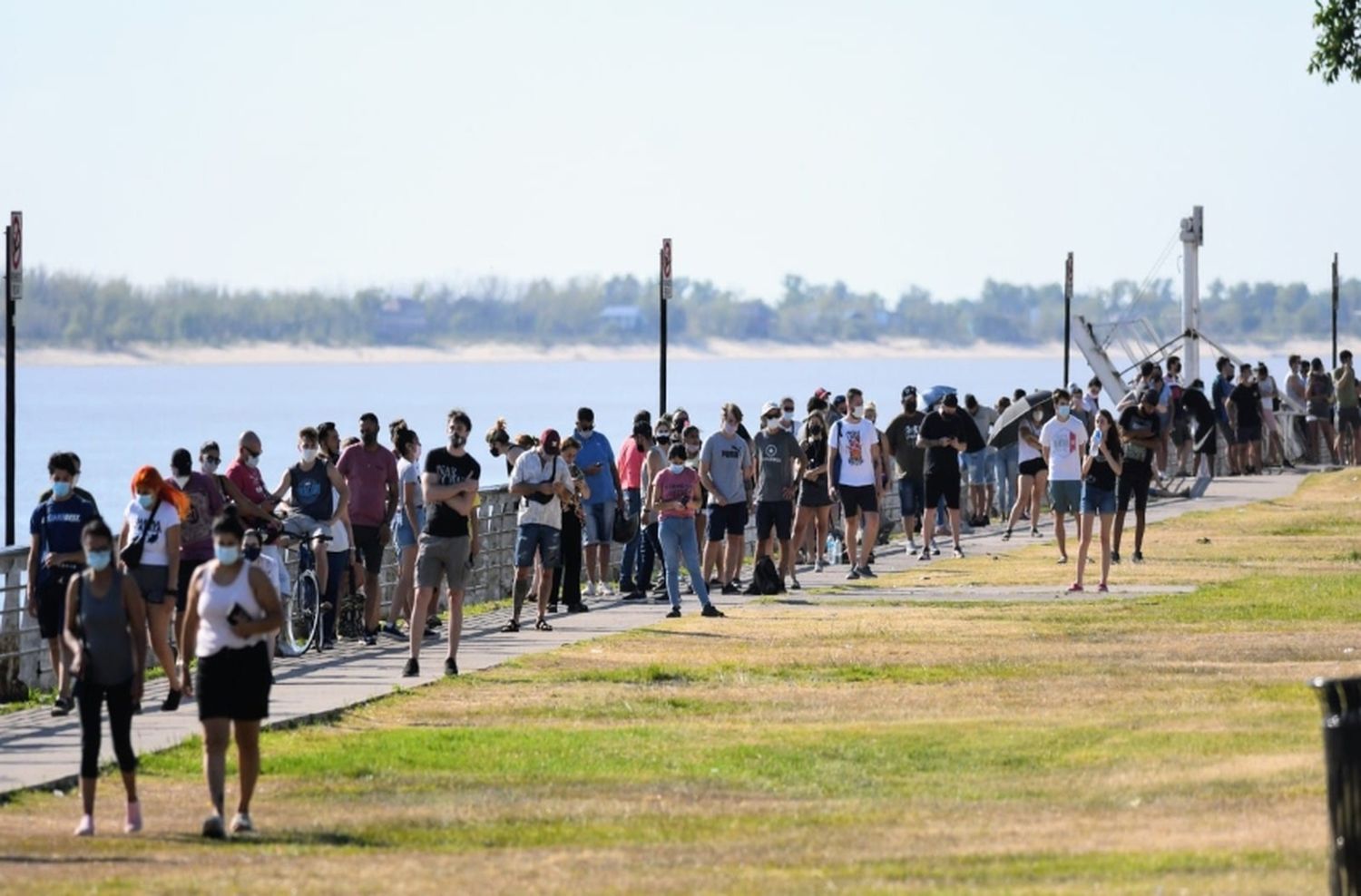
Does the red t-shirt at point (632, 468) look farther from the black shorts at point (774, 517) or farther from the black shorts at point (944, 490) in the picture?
the black shorts at point (944, 490)

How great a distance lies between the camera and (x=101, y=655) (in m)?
12.9

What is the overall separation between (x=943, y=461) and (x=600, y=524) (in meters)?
6.06

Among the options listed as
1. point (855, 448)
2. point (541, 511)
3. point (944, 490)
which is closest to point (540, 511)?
point (541, 511)

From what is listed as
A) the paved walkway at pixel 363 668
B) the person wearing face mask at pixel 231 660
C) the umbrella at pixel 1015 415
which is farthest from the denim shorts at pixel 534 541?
the umbrella at pixel 1015 415

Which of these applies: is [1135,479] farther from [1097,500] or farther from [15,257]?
[15,257]

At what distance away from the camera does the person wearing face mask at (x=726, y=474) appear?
2559 cm

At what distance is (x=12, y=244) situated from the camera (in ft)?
69.9

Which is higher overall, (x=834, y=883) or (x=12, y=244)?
(x=12, y=244)

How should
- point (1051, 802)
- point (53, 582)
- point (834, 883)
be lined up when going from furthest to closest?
point (53, 582)
point (1051, 802)
point (834, 883)

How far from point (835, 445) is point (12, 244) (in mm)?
9092

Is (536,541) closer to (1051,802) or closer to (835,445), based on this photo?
(835,445)

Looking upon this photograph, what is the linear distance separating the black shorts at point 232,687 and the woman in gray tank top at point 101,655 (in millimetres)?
375

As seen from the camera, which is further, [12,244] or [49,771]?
[12,244]


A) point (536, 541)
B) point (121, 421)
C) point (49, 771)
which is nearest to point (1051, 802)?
point (49, 771)
